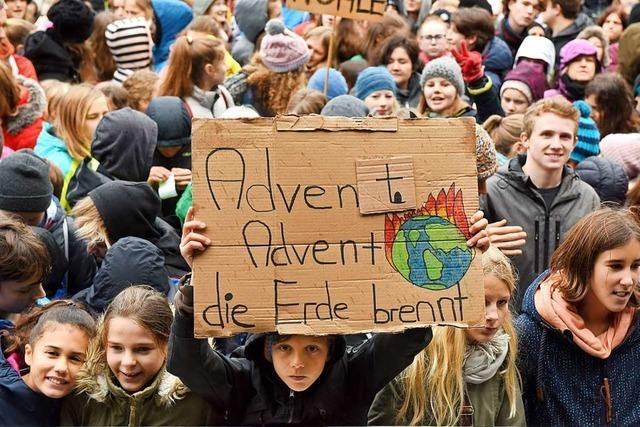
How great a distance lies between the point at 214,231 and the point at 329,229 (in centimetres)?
38

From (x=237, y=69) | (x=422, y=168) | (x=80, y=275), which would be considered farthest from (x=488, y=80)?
(x=422, y=168)

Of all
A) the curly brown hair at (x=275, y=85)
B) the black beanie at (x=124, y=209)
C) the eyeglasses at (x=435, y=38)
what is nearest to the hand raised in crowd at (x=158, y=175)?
the black beanie at (x=124, y=209)

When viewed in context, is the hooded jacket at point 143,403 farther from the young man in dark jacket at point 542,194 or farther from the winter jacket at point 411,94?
the winter jacket at point 411,94

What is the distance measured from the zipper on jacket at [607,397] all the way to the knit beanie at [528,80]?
5078 millimetres

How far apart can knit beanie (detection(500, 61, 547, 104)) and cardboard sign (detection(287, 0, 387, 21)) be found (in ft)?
7.31

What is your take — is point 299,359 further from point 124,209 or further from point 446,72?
point 446,72

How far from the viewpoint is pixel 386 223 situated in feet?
14.8

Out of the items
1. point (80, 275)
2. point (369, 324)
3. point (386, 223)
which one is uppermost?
point (386, 223)

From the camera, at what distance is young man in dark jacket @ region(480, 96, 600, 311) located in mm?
6759

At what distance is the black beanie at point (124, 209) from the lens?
6465 mm

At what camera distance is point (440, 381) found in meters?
5.11

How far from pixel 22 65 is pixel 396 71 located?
276cm

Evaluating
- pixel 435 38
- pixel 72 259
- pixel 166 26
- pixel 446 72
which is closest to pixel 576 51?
pixel 435 38

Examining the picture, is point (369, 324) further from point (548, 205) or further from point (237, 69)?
point (237, 69)
